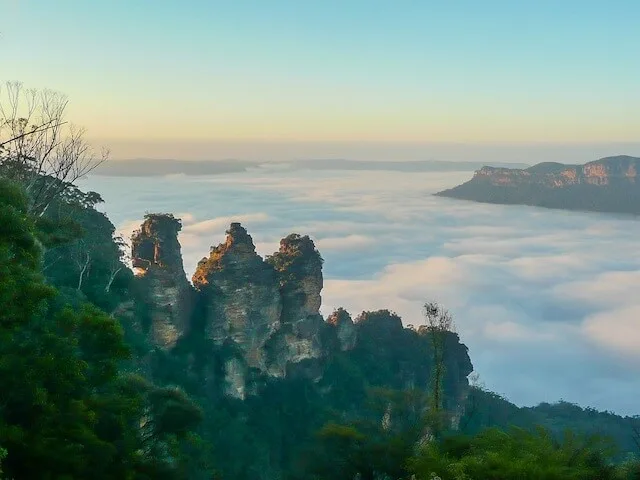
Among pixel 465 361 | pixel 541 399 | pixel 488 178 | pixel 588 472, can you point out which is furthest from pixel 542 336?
pixel 588 472

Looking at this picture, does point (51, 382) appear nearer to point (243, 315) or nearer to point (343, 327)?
point (243, 315)

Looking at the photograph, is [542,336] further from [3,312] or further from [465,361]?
[3,312]

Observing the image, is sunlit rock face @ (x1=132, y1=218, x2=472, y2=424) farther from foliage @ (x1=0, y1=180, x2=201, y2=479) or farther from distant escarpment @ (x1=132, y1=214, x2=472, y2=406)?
foliage @ (x1=0, y1=180, x2=201, y2=479)

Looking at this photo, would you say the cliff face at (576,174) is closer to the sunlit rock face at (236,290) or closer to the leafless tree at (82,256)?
the sunlit rock face at (236,290)

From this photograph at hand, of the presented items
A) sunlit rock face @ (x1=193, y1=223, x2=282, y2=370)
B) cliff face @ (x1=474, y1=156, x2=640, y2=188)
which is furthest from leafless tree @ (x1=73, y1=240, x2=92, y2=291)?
cliff face @ (x1=474, y1=156, x2=640, y2=188)

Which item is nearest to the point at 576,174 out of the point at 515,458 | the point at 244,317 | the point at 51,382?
the point at 244,317

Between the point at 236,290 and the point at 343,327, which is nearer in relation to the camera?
the point at 236,290
